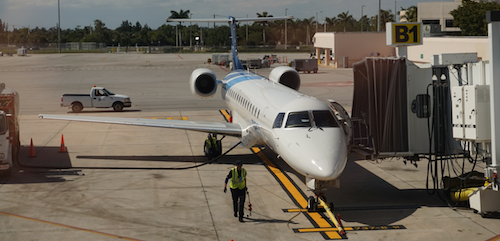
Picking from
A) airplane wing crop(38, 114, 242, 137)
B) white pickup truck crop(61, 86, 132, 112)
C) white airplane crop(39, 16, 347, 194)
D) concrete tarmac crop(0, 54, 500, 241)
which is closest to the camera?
concrete tarmac crop(0, 54, 500, 241)

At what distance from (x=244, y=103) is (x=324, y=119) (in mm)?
7311

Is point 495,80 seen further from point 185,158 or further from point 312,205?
point 185,158

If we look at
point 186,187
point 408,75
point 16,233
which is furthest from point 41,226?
point 408,75

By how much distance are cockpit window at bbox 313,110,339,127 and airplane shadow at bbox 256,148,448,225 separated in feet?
7.71

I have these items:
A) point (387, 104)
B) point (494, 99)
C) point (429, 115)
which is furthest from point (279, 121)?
point (494, 99)

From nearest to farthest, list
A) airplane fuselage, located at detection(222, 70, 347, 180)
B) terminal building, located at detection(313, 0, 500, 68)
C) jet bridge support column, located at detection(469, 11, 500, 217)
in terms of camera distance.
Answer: jet bridge support column, located at detection(469, 11, 500, 217) < airplane fuselage, located at detection(222, 70, 347, 180) < terminal building, located at detection(313, 0, 500, 68)

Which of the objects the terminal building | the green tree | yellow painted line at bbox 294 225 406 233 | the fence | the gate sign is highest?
the fence

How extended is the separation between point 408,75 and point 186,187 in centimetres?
778

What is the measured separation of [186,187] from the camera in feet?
57.2

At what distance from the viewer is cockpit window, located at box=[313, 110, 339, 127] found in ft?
49.5

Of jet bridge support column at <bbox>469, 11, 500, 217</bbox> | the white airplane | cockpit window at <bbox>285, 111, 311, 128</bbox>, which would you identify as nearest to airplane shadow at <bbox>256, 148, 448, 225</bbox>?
the white airplane

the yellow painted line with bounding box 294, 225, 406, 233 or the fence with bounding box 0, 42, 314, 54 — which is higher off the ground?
the fence with bounding box 0, 42, 314, 54

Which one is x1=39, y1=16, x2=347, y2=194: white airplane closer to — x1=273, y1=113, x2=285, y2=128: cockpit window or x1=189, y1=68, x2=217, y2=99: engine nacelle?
x1=273, y1=113, x2=285, y2=128: cockpit window

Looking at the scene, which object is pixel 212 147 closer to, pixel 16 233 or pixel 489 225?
pixel 16 233
